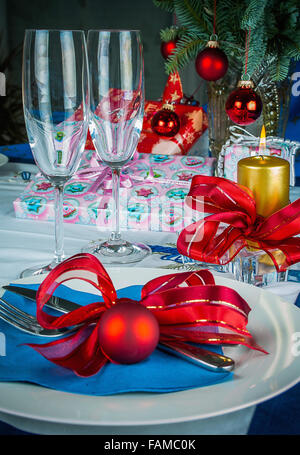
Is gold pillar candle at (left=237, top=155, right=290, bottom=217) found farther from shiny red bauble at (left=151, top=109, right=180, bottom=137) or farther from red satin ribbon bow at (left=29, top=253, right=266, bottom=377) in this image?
shiny red bauble at (left=151, top=109, right=180, bottom=137)

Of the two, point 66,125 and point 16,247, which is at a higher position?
point 66,125

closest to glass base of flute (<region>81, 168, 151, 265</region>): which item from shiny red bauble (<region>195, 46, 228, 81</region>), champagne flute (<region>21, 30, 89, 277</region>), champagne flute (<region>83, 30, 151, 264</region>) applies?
champagne flute (<region>83, 30, 151, 264</region>)

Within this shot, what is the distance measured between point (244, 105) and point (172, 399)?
2.22ft

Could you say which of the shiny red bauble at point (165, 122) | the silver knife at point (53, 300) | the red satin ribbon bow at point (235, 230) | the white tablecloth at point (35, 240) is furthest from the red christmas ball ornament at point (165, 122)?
the silver knife at point (53, 300)

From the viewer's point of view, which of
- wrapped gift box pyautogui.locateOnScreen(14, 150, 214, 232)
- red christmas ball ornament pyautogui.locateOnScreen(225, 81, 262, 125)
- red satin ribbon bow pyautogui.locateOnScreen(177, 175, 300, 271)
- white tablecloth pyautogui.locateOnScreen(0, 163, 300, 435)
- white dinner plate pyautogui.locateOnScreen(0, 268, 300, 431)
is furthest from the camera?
red christmas ball ornament pyautogui.locateOnScreen(225, 81, 262, 125)

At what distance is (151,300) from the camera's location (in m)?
0.44

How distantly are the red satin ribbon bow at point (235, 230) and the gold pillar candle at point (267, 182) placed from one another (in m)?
0.02

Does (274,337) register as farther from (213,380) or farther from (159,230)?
(159,230)

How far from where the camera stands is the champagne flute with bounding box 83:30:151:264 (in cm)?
63

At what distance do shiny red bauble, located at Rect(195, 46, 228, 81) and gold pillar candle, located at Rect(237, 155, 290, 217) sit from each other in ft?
1.45

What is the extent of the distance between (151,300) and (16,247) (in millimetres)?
360

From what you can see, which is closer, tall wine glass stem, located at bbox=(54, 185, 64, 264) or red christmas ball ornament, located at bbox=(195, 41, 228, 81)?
tall wine glass stem, located at bbox=(54, 185, 64, 264)
